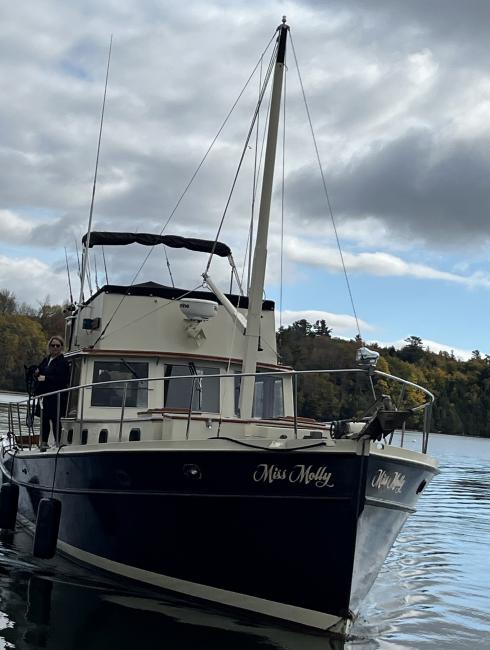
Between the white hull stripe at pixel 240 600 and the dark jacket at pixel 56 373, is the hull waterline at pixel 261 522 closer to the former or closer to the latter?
the white hull stripe at pixel 240 600

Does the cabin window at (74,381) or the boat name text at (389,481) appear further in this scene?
the cabin window at (74,381)

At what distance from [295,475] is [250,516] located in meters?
0.69

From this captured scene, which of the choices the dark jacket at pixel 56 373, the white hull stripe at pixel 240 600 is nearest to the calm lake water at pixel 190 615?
the white hull stripe at pixel 240 600

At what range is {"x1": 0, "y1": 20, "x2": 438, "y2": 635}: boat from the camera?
8711 mm

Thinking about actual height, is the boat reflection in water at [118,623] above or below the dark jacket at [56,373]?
below

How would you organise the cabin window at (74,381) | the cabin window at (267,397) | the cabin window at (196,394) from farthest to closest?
the cabin window at (74,381)
the cabin window at (267,397)
the cabin window at (196,394)

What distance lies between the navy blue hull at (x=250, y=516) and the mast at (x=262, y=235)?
1971 millimetres

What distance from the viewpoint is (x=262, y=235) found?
11.4 m

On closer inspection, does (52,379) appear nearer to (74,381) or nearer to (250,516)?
(74,381)

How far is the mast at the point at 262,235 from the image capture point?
36.1 ft

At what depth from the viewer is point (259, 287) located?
11.2 meters

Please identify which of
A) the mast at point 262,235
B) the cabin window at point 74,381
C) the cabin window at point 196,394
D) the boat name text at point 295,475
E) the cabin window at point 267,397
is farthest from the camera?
the cabin window at point 74,381

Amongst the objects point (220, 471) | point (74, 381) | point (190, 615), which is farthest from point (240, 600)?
point (74, 381)

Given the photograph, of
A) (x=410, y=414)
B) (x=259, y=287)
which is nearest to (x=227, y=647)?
(x=410, y=414)
